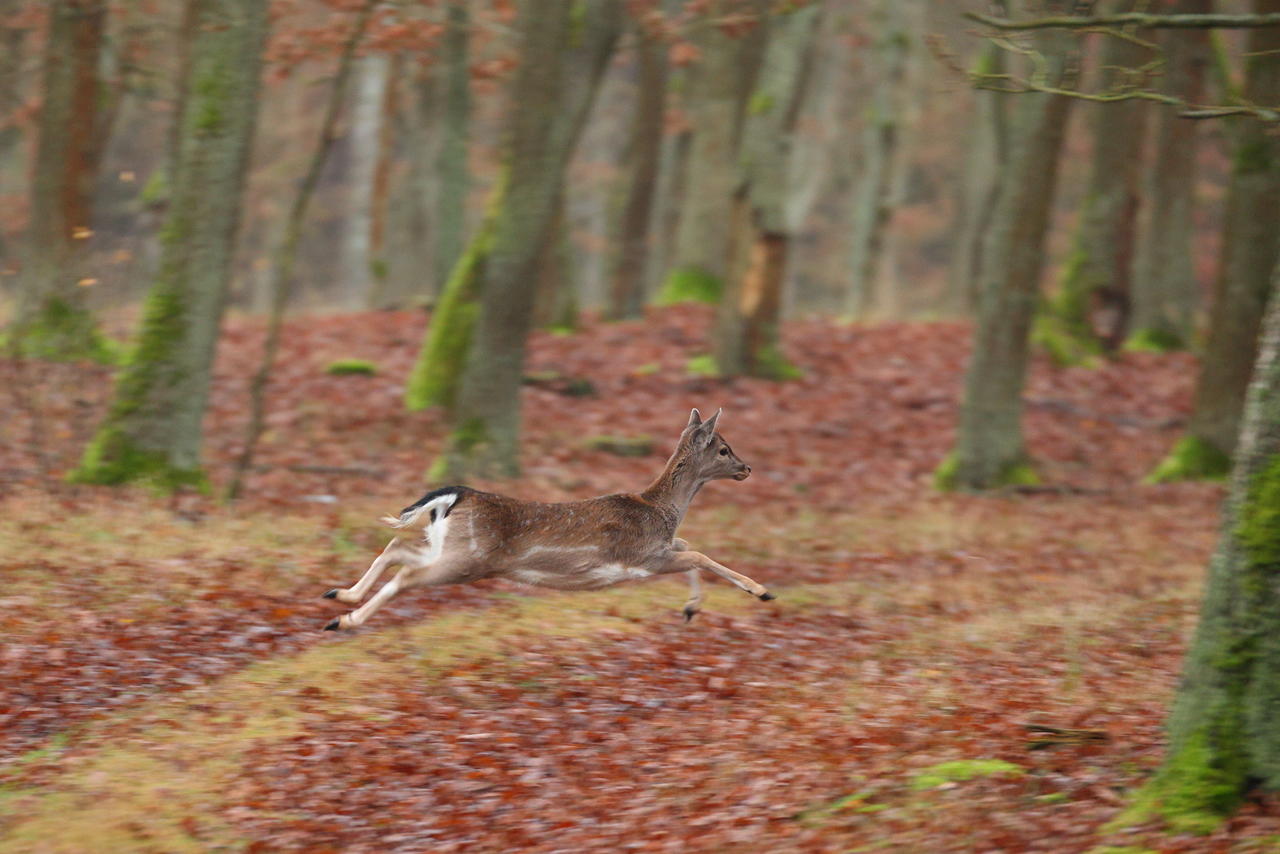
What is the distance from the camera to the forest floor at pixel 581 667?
23.5 feet

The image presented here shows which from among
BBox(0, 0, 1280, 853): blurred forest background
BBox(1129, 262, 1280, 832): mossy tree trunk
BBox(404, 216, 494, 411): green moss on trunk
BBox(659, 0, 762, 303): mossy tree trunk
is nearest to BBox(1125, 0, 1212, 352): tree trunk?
BBox(0, 0, 1280, 853): blurred forest background

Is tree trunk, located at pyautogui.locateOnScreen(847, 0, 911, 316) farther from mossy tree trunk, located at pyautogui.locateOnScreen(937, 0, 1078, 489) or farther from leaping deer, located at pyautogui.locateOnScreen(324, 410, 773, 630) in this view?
leaping deer, located at pyautogui.locateOnScreen(324, 410, 773, 630)

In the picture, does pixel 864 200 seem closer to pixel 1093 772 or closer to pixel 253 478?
pixel 253 478

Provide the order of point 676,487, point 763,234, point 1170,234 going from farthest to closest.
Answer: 1. point 1170,234
2. point 763,234
3. point 676,487

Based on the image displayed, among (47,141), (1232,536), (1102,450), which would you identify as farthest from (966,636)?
(47,141)

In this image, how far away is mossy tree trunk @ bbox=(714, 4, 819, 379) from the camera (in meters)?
21.3

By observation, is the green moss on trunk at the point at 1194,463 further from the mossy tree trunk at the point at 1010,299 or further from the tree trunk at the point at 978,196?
the tree trunk at the point at 978,196

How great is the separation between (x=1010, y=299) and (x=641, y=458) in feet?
15.8

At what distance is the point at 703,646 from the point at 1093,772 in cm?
392

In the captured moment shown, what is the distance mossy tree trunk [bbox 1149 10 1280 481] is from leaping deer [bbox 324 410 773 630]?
357 inches

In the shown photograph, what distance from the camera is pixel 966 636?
11281 millimetres

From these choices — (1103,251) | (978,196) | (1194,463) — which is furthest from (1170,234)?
(1194,463)

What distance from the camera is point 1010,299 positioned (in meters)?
17.1

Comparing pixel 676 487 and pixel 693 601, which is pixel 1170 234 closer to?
pixel 676 487
